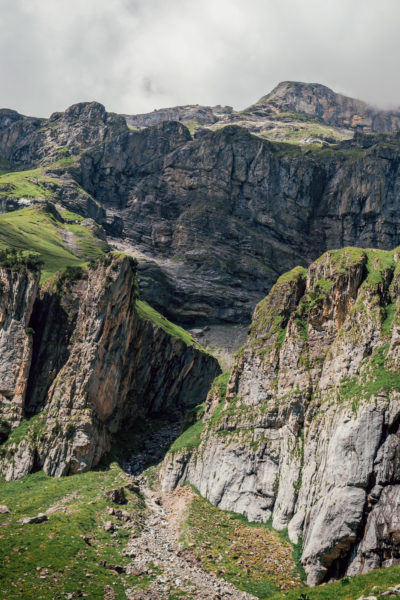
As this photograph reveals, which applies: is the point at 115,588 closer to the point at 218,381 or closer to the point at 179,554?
the point at 179,554

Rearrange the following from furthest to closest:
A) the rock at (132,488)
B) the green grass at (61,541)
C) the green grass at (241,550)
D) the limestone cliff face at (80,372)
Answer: the limestone cliff face at (80,372) < the rock at (132,488) < the green grass at (241,550) < the green grass at (61,541)

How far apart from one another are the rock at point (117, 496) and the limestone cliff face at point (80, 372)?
19510 mm

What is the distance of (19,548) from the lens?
181 feet

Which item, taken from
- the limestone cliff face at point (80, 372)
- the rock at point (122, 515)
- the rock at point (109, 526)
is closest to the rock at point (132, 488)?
the rock at point (122, 515)

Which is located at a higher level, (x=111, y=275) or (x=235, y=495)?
(x=111, y=275)

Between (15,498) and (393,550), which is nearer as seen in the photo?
(393,550)

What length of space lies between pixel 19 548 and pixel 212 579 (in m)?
20.9

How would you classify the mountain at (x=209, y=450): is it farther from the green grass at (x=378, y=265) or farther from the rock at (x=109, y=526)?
the green grass at (x=378, y=265)

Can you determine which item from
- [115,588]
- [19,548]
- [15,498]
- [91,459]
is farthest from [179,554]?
[91,459]

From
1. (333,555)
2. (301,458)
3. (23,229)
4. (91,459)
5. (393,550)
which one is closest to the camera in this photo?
(393,550)

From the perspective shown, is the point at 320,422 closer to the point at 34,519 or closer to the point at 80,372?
the point at 34,519

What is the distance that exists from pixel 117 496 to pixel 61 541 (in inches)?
769

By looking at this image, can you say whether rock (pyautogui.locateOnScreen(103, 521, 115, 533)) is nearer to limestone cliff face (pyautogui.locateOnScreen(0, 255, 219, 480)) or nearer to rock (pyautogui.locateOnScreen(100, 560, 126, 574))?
rock (pyautogui.locateOnScreen(100, 560, 126, 574))

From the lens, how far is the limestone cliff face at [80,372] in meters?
97.0
